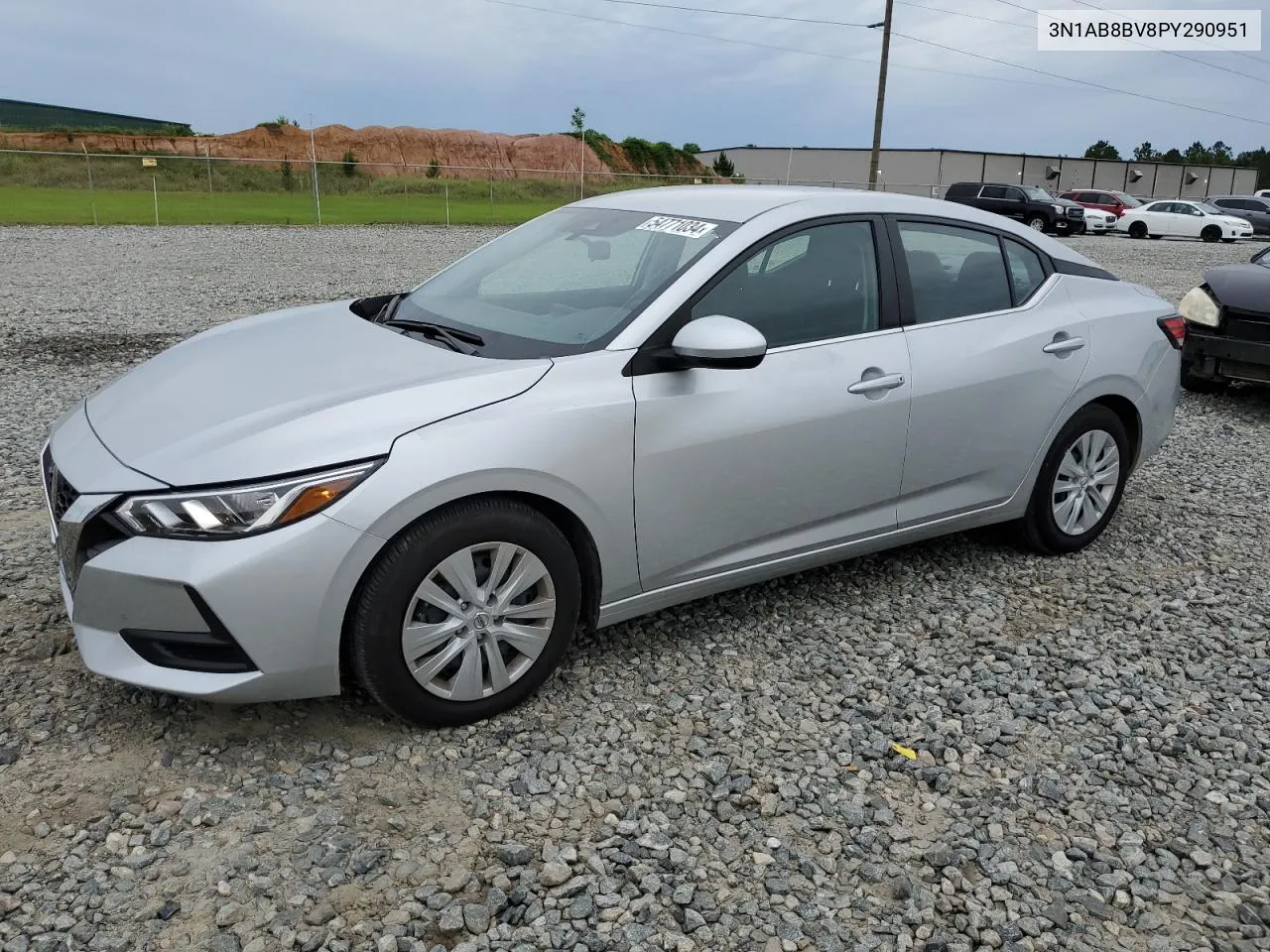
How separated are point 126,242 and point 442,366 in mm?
18800

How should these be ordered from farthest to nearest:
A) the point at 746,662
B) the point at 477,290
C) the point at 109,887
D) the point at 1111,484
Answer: the point at 1111,484 < the point at 477,290 < the point at 746,662 < the point at 109,887

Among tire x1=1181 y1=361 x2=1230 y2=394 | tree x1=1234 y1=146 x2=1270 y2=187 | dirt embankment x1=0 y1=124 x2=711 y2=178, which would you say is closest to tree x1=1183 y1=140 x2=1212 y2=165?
tree x1=1234 y1=146 x2=1270 y2=187

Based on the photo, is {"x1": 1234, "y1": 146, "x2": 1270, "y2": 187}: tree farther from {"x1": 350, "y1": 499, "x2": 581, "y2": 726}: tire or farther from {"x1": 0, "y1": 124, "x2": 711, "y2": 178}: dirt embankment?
{"x1": 350, "y1": 499, "x2": 581, "y2": 726}: tire

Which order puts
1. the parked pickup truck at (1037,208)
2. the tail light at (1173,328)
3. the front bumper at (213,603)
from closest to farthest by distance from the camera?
the front bumper at (213,603) < the tail light at (1173,328) < the parked pickup truck at (1037,208)

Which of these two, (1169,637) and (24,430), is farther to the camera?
(24,430)

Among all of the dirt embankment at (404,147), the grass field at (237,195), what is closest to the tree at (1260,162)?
the dirt embankment at (404,147)

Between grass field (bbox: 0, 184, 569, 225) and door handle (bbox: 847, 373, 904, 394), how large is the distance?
79.0ft

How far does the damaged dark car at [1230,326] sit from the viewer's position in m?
7.73

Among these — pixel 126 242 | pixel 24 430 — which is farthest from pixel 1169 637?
pixel 126 242

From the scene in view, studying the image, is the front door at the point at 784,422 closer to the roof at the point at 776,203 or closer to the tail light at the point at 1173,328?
the roof at the point at 776,203

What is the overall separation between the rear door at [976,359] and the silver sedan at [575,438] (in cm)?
1

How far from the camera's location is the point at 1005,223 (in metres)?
4.58

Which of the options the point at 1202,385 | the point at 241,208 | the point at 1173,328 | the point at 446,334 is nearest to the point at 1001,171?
the point at 241,208

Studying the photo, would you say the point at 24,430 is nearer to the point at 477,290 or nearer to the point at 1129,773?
the point at 477,290
